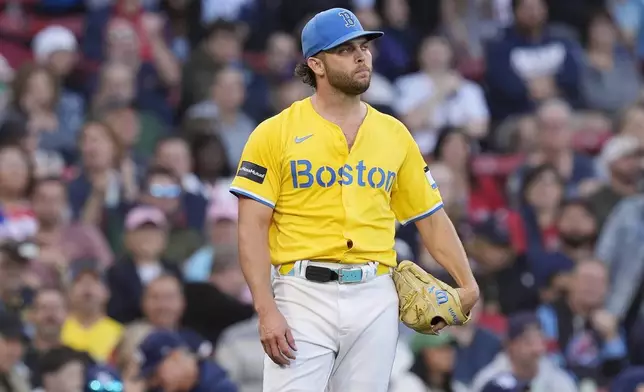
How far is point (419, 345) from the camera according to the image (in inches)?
402

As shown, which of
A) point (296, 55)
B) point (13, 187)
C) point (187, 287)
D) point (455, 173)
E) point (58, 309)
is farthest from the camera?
point (296, 55)

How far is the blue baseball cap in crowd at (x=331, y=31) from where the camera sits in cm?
641

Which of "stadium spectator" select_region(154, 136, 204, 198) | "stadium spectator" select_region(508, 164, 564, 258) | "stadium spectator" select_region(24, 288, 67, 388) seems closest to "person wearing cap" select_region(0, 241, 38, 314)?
"stadium spectator" select_region(24, 288, 67, 388)

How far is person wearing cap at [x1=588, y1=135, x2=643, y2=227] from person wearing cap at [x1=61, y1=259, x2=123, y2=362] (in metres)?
4.25

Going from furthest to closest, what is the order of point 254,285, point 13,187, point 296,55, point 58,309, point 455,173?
point 296,55 → point 455,173 → point 13,187 → point 58,309 → point 254,285

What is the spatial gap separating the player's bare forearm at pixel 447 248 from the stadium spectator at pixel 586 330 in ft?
13.7

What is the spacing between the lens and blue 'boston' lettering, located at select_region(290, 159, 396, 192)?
6.43 m

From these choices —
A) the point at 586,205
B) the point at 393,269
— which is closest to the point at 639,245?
the point at 586,205

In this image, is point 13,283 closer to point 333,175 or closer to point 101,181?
point 101,181

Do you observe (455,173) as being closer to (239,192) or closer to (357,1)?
(357,1)

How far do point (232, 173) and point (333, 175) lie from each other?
21.5 ft

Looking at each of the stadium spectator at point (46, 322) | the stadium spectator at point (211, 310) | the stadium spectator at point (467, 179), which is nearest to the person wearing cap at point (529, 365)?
the stadium spectator at point (211, 310)

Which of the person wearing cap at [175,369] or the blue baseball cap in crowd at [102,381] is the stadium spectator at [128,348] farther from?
the blue baseball cap in crowd at [102,381]

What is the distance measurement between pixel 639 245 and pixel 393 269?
18.7ft
